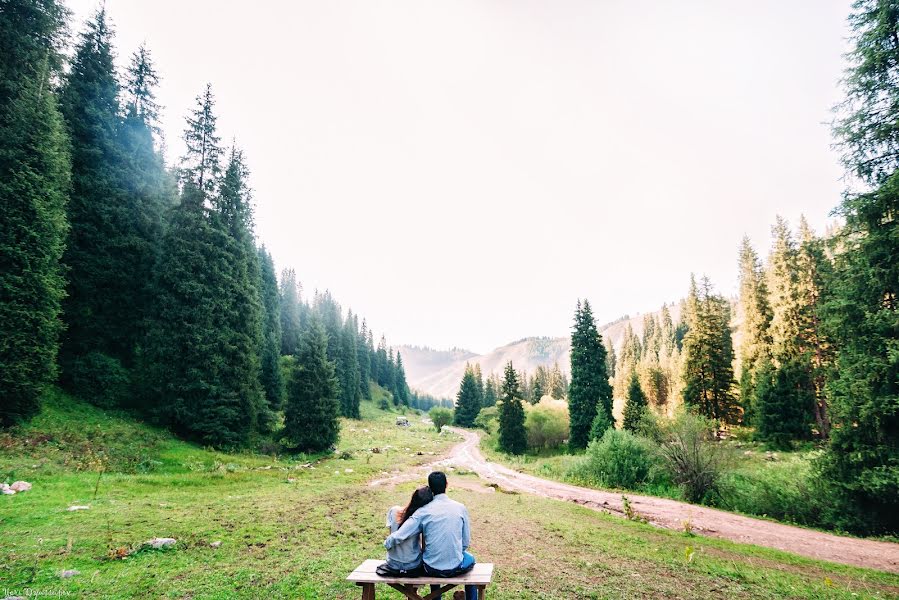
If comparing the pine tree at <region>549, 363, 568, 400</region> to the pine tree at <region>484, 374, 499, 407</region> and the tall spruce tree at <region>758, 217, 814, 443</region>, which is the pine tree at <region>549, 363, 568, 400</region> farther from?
the tall spruce tree at <region>758, 217, 814, 443</region>

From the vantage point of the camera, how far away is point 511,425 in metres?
45.1

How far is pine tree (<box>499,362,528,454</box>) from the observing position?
1764 inches

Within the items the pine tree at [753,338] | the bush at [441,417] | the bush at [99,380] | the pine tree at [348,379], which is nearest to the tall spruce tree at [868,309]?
the pine tree at [753,338]

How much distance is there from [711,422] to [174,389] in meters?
30.2

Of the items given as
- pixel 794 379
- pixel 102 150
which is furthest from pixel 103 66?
pixel 794 379

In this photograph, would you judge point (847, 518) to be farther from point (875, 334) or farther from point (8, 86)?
point (8, 86)

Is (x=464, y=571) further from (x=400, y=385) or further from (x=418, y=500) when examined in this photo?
(x=400, y=385)

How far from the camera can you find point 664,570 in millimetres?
8961

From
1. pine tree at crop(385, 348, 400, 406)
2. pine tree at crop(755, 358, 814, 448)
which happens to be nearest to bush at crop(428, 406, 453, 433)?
pine tree at crop(385, 348, 400, 406)

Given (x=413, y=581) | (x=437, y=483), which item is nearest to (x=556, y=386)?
(x=437, y=483)

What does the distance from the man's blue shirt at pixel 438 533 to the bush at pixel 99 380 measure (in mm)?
24316

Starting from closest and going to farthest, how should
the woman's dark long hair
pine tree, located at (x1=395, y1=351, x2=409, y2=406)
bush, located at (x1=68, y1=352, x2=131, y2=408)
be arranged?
the woman's dark long hair → bush, located at (x1=68, y1=352, x2=131, y2=408) → pine tree, located at (x1=395, y1=351, x2=409, y2=406)

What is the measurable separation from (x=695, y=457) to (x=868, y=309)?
10436 mm

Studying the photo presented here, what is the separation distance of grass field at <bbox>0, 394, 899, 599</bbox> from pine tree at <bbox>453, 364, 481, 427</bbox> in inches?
2555
